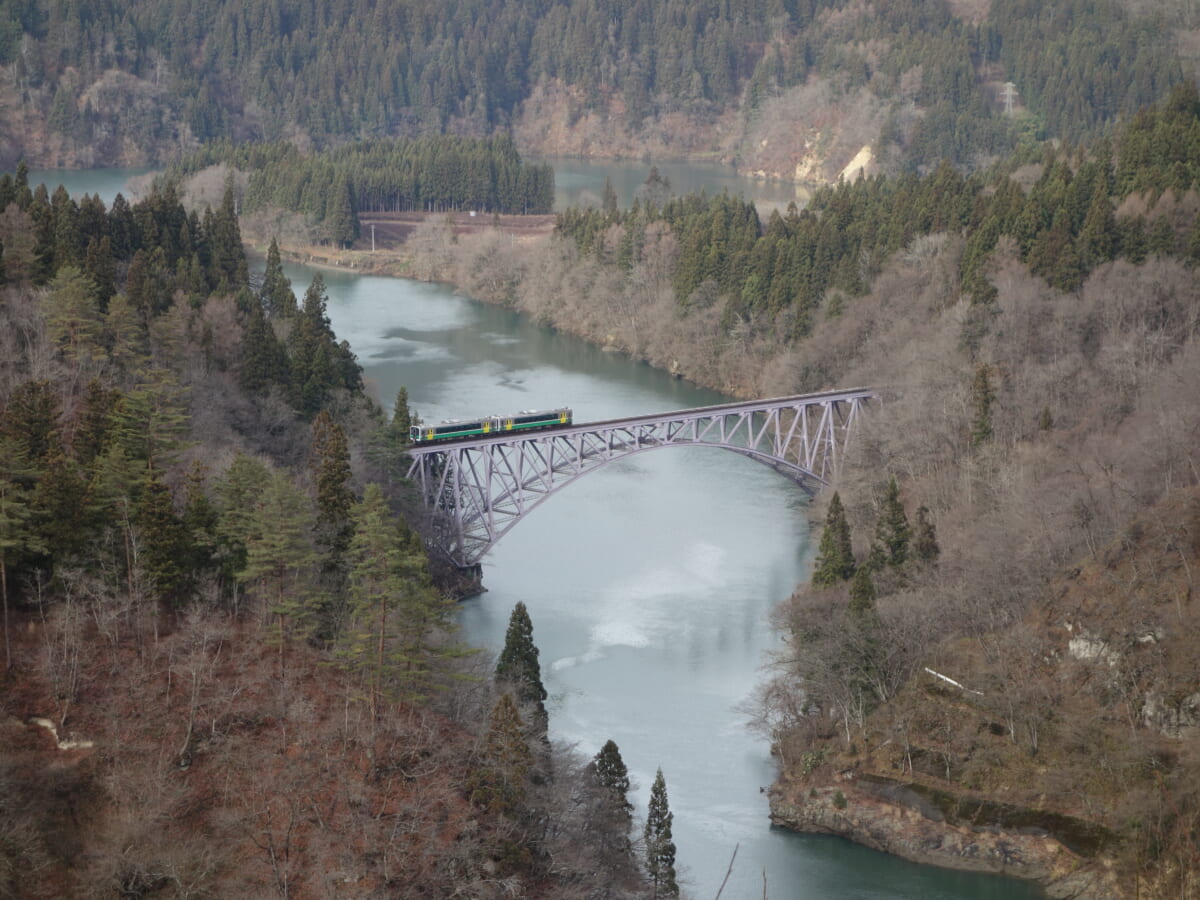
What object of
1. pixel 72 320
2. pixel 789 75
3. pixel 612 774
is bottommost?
pixel 612 774

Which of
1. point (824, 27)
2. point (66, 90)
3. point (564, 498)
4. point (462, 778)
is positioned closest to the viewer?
point (462, 778)

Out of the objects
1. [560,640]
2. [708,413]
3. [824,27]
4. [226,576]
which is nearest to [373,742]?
[226,576]

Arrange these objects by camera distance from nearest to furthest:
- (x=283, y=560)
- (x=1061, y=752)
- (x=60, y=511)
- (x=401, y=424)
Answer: (x=60, y=511) → (x=1061, y=752) → (x=283, y=560) → (x=401, y=424)

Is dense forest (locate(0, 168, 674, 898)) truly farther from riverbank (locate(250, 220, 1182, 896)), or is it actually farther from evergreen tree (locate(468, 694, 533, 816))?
riverbank (locate(250, 220, 1182, 896))

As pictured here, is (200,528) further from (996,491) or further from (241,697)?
(996,491)

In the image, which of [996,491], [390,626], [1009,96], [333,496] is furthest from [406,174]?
[390,626]

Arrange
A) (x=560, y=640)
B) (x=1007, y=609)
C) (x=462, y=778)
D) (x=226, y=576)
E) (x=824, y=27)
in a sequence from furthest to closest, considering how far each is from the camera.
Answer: (x=824, y=27) < (x=560, y=640) < (x=1007, y=609) < (x=226, y=576) < (x=462, y=778)

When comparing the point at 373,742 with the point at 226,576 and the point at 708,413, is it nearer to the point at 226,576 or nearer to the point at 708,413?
the point at 226,576
